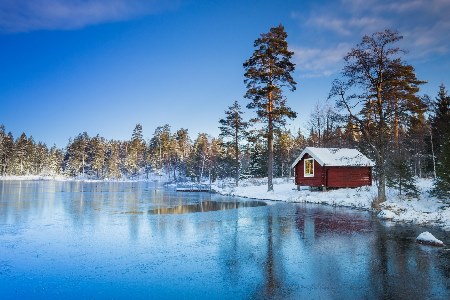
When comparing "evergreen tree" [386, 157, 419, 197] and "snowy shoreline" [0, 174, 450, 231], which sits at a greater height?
"evergreen tree" [386, 157, 419, 197]

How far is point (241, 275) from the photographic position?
9.04 metres

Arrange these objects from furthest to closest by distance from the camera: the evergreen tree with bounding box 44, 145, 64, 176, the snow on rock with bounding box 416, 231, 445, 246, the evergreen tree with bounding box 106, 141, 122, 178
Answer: the evergreen tree with bounding box 44, 145, 64, 176, the evergreen tree with bounding box 106, 141, 122, 178, the snow on rock with bounding box 416, 231, 445, 246

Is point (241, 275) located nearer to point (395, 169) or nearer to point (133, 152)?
point (395, 169)

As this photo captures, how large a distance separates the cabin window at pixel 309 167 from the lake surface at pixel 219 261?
18.7 meters

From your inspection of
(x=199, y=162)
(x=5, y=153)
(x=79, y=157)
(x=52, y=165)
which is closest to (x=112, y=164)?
(x=79, y=157)

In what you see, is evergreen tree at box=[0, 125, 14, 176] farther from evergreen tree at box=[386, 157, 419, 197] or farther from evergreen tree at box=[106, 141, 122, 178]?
evergreen tree at box=[386, 157, 419, 197]

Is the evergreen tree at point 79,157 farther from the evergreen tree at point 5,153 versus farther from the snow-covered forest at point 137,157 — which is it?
the evergreen tree at point 5,153

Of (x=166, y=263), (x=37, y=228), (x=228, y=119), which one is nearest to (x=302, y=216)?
(x=166, y=263)

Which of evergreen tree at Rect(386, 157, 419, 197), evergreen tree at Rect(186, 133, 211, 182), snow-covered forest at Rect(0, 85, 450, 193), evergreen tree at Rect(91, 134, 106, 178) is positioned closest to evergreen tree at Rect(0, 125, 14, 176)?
snow-covered forest at Rect(0, 85, 450, 193)

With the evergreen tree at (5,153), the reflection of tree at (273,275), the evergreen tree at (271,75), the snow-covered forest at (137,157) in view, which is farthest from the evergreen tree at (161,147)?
the reflection of tree at (273,275)

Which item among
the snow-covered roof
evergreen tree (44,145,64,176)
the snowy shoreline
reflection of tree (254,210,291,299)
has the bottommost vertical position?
reflection of tree (254,210,291,299)

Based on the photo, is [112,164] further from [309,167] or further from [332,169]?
[332,169]

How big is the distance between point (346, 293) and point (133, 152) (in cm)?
11795

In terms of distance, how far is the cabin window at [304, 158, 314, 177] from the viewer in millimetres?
36938
